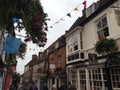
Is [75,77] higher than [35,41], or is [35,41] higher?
[35,41]

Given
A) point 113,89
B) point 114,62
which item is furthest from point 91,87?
point 114,62

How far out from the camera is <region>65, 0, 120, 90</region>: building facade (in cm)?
949

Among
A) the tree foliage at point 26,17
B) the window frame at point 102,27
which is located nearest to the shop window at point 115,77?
the window frame at point 102,27

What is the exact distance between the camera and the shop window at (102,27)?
34.9 feet

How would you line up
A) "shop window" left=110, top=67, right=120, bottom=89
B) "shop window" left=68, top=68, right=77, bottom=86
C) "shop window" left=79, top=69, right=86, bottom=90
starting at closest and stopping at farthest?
1. "shop window" left=110, top=67, right=120, bottom=89
2. "shop window" left=79, top=69, right=86, bottom=90
3. "shop window" left=68, top=68, right=77, bottom=86

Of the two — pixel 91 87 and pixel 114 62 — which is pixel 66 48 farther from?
pixel 114 62

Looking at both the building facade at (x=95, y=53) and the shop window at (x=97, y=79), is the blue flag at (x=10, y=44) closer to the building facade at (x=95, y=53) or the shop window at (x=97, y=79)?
the building facade at (x=95, y=53)

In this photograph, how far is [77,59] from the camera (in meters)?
13.2

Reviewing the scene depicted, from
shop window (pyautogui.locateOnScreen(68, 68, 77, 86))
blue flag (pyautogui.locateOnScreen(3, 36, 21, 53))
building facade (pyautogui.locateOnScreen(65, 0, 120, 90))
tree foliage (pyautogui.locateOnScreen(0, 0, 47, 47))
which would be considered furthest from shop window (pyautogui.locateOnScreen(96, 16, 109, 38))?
tree foliage (pyautogui.locateOnScreen(0, 0, 47, 47))

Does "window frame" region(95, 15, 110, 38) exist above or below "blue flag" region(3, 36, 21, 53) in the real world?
above

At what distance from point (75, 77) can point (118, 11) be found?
7506 millimetres

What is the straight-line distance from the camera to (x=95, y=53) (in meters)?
11.3

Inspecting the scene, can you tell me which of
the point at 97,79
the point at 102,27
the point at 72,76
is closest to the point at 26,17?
the point at 102,27

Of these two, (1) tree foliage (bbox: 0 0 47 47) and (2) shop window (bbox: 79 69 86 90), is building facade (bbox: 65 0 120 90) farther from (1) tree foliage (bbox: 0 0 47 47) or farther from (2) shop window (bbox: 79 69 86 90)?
(1) tree foliage (bbox: 0 0 47 47)
